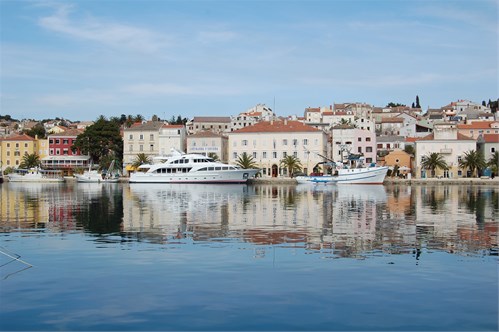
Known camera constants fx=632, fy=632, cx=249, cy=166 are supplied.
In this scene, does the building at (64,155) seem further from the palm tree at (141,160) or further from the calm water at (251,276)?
the calm water at (251,276)

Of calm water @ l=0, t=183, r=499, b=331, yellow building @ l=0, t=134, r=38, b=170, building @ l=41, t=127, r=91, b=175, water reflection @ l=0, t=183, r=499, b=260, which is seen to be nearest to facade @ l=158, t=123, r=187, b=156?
building @ l=41, t=127, r=91, b=175

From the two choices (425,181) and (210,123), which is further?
(210,123)

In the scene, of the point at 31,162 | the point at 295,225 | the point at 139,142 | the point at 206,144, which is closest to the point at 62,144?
the point at 31,162

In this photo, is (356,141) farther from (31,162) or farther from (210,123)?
(31,162)

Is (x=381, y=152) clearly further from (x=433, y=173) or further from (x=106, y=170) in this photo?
(x=106, y=170)

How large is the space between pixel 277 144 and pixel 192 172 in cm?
1569

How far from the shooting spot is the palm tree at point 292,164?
85.2m

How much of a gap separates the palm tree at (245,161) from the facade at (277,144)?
2.39ft

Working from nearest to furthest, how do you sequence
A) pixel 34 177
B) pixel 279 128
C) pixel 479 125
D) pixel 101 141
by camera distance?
pixel 279 128, pixel 34 177, pixel 479 125, pixel 101 141

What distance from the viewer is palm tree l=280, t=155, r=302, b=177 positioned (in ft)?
279

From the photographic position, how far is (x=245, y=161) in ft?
282

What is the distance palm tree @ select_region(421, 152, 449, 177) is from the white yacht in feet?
75.7

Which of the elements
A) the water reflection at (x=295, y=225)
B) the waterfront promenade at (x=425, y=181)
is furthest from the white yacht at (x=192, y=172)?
the water reflection at (x=295, y=225)

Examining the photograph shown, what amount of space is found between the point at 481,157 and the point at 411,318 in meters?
76.7
